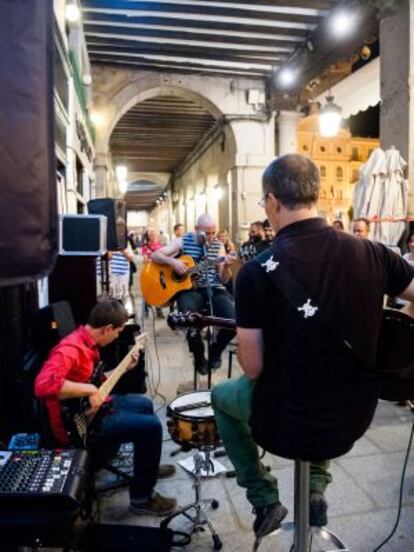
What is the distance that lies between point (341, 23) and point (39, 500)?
24.2 feet

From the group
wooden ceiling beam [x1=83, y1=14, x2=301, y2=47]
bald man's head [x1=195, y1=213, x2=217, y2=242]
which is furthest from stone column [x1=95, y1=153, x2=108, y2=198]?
bald man's head [x1=195, y1=213, x2=217, y2=242]

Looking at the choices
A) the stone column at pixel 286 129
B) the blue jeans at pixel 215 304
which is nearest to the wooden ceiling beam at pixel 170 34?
the stone column at pixel 286 129

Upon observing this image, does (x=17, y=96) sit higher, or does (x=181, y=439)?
(x=17, y=96)

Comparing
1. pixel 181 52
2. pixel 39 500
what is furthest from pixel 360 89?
pixel 39 500

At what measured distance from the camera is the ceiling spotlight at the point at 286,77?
8.85 m

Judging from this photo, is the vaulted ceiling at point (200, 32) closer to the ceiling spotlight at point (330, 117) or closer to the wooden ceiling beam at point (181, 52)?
the wooden ceiling beam at point (181, 52)

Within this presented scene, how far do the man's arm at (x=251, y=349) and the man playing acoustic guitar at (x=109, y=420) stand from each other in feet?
3.71

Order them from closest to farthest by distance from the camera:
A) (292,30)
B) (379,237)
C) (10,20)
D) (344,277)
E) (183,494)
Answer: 1. (10,20)
2. (344,277)
3. (183,494)
4. (379,237)
5. (292,30)

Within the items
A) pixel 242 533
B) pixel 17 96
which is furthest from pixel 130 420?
pixel 17 96

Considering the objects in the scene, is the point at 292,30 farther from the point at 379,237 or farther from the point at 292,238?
the point at 292,238

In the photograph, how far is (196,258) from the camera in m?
5.25

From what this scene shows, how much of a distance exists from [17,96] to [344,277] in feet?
3.78

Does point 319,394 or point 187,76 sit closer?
point 319,394

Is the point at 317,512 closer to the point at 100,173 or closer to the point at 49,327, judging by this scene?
the point at 49,327
